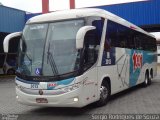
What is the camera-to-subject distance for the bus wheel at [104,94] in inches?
460

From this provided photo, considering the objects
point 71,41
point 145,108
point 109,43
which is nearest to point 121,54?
point 109,43

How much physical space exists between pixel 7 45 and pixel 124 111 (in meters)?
4.11

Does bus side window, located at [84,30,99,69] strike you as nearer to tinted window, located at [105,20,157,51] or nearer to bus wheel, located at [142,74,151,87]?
tinted window, located at [105,20,157,51]

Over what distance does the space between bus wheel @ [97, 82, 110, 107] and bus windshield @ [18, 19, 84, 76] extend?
6.67 ft

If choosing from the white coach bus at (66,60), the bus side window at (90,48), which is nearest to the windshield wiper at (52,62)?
the white coach bus at (66,60)

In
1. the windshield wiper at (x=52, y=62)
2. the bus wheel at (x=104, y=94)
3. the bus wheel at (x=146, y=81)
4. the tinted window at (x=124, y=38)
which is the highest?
the tinted window at (x=124, y=38)

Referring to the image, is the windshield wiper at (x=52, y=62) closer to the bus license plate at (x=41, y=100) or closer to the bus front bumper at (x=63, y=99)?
the bus front bumper at (x=63, y=99)

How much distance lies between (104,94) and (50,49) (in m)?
2.66

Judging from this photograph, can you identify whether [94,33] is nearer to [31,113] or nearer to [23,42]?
[23,42]

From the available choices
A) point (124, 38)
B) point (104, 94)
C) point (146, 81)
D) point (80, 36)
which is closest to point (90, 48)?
point (80, 36)

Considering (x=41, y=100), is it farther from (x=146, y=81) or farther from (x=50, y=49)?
(x=146, y=81)

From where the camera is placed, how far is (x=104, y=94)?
11922 mm

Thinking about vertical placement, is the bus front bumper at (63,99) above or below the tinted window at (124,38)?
below

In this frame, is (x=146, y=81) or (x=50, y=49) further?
(x=146, y=81)
